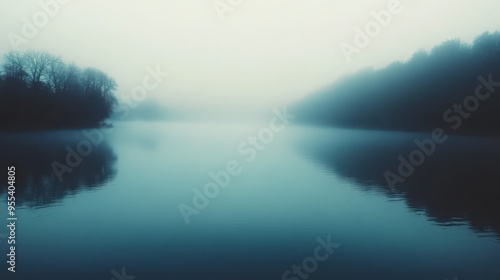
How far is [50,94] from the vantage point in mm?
71125

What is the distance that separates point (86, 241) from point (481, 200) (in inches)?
792

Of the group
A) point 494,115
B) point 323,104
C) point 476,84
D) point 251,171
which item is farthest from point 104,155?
point 323,104

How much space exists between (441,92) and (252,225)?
76430mm

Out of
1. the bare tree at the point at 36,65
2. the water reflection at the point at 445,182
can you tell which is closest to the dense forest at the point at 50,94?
the bare tree at the point at 36,65

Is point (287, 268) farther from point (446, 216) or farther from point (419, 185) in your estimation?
point (419, 185)

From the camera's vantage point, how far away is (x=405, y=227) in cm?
1555

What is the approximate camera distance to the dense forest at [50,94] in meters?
60.5

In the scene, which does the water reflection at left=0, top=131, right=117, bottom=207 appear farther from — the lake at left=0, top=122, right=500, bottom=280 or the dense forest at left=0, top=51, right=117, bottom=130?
the dense forest at left=0, top=51, right=117, bottom=130

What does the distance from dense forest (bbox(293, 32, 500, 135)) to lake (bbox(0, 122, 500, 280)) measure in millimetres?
46093

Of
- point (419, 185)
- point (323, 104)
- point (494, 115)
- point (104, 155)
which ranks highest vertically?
point (323, 104)

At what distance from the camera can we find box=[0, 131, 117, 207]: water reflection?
19703 millimetres

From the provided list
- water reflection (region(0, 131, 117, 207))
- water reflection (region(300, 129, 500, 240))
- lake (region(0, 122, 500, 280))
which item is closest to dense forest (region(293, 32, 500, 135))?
water reflection (region(300, 129, 500, 240))

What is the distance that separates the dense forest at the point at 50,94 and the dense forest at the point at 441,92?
70896mm

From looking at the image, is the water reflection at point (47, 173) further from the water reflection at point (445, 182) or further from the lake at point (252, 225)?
the water reflection at point (445, 182)
